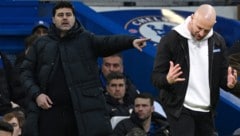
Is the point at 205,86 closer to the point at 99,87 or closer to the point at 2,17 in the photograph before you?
the point at 99,87

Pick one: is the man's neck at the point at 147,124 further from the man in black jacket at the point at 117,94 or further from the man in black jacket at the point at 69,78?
the man in black jacket at the point at 69,78

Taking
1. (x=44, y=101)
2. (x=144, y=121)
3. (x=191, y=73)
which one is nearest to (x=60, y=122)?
(x=44, y=101)

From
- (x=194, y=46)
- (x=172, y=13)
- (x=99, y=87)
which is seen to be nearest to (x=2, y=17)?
(x=172, y=13)

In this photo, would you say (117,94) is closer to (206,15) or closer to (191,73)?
(191,73)

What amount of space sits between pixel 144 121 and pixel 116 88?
618 millimetres

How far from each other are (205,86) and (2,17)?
16.2 feet

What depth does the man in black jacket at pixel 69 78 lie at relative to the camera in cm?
726

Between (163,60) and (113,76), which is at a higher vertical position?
(163,60)

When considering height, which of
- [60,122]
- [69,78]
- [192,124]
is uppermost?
[69,78]

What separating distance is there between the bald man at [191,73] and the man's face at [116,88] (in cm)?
→ 234

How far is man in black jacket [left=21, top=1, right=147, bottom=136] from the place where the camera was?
23.8 ft

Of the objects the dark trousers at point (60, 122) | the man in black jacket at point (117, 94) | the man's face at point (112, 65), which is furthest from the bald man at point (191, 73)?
the man's face at point (112, 65)

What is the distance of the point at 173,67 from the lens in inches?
258

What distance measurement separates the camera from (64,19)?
24.1ft
